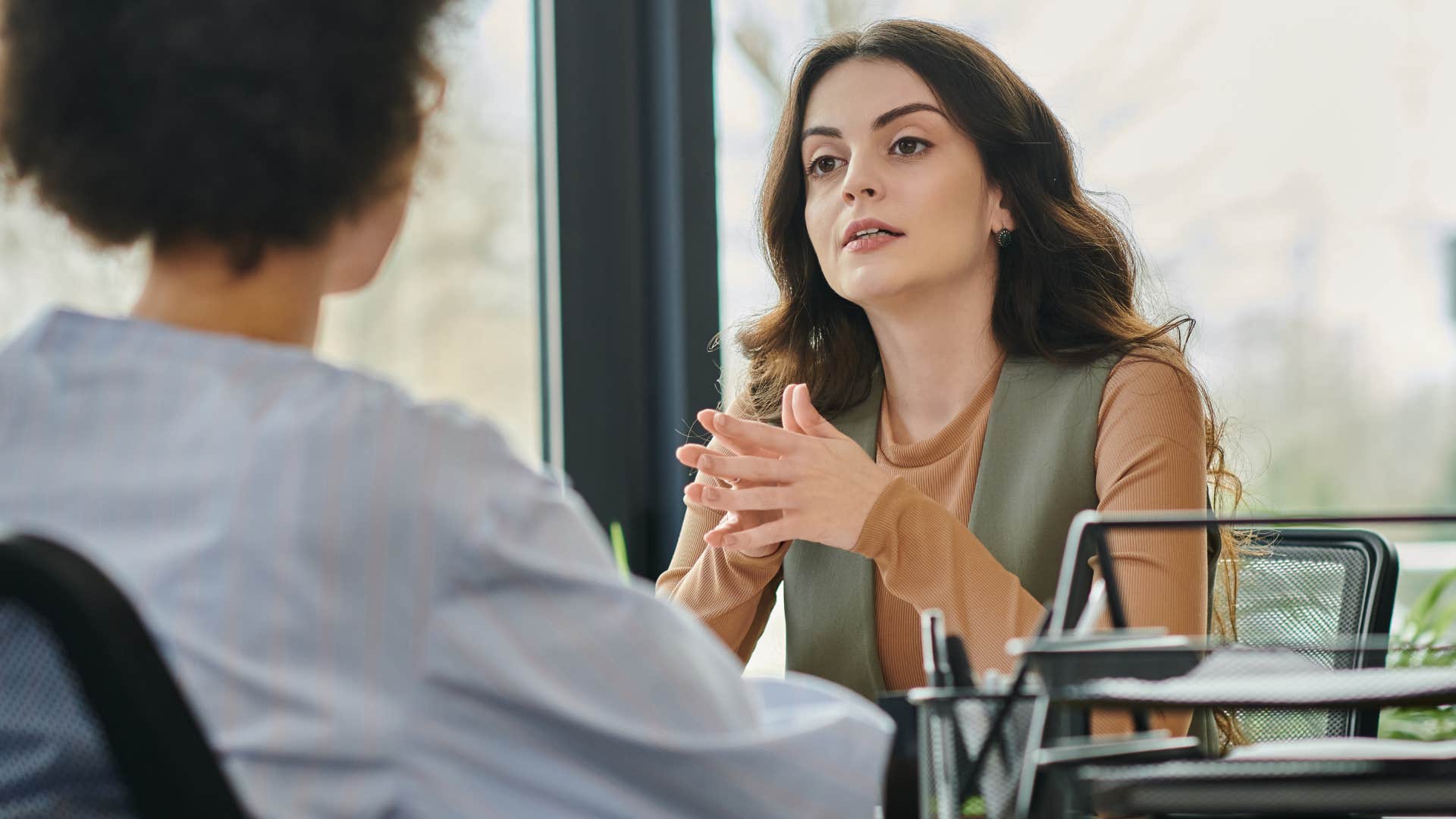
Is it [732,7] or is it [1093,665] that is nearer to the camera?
[1093,665]

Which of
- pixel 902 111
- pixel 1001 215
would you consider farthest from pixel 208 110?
pixel 1001 215

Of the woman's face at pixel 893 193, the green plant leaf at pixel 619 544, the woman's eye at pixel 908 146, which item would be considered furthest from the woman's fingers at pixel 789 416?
the green plant leaf at pixel 619 544

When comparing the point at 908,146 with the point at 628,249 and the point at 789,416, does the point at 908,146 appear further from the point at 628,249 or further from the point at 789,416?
the point at 628,249

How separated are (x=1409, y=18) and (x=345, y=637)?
276 centimetres

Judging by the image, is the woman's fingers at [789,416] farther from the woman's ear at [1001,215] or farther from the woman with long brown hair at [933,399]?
the woman's ear at [1001,215]

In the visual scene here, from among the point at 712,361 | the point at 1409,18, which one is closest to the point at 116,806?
the point at 712,361

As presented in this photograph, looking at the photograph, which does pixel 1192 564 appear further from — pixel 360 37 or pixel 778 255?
pixel 360 37

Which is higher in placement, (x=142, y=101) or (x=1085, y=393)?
(x=142, y=101)

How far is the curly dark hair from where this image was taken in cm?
67

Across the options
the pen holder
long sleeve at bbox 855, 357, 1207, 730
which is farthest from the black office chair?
long sleeve at bbox 855, 357, 1207, 730

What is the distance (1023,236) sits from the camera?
1.82 m

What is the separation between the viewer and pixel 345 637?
58cm

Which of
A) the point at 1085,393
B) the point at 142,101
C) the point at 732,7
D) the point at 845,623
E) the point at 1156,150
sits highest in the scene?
the point at 732,7

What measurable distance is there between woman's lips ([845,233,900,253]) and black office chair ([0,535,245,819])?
4.18ft
